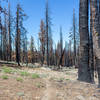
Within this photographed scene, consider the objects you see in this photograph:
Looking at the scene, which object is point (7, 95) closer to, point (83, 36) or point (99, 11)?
point (83, 36)

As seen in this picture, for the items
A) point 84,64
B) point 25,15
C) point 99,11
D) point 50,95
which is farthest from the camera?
point 25,15

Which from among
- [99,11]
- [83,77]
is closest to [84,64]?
[83,77]

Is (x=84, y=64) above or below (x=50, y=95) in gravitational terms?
above

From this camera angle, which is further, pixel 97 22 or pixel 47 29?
pixel 47 29

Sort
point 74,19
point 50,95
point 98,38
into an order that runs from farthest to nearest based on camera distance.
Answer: point 74,19, point 98,38, point 50,95

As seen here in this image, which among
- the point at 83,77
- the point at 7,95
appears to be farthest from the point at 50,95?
the point at 83,77

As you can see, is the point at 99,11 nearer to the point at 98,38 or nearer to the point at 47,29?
the point at 98,38

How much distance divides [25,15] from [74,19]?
13.2m

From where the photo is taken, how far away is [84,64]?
5.37 m

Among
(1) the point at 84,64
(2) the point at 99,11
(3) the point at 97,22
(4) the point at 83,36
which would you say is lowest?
(1) the point at 84,64

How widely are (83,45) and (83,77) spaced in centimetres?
170

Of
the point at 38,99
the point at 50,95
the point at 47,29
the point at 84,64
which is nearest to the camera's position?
the point at 38,99

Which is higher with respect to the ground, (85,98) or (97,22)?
(97,22)

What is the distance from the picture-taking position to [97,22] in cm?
462
